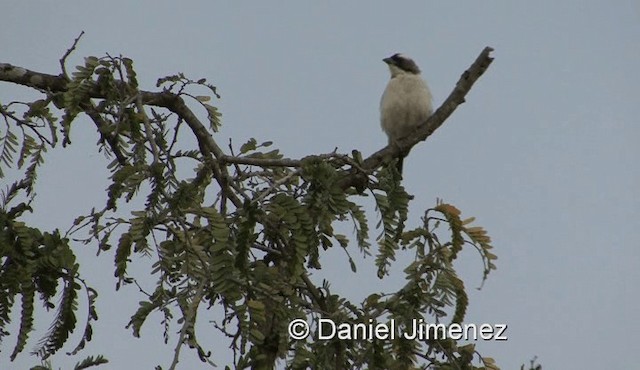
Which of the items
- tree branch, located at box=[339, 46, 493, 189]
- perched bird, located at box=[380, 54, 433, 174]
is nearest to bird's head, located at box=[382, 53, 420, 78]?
perched bird, located at box=[380, 54, 433, 174]

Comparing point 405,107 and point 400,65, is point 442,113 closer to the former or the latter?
point 405,107

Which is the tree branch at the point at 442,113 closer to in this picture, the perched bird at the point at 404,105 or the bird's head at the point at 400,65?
the perched bird at the point at 404,105

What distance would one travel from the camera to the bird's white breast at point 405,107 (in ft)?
23.7

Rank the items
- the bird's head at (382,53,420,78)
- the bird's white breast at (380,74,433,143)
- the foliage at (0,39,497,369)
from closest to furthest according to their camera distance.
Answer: the foliage at (0,39,497,369) < the bird's white breast at (380,74,433,143) < the bird's head at (382,53,420,78)

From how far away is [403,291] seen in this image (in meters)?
3.80

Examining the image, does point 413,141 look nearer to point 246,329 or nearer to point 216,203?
point 216,203

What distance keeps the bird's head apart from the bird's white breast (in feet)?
0.80

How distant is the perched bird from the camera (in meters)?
7.23

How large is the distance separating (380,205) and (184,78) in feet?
4.54

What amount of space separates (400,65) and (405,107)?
0.77m

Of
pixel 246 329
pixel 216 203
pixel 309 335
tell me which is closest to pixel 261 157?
pixel 216 203

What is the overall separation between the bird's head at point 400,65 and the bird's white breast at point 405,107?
245 mm

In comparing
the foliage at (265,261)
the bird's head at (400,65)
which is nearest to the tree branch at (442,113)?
the foliage at (265,261)

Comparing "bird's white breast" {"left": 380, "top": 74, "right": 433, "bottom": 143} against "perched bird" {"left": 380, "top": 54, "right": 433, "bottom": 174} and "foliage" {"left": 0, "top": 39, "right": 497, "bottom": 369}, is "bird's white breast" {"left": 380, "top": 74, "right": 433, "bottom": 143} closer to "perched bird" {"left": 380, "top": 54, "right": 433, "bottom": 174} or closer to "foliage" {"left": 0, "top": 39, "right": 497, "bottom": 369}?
"perched bird" {"left": 380, "top": 54, "right": 433, "bottom": 174}
